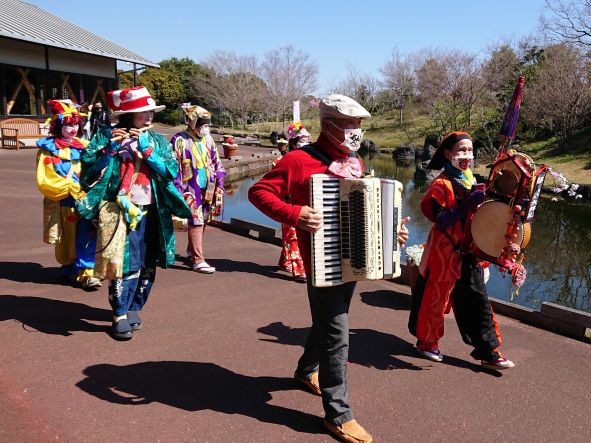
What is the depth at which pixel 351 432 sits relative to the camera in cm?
282

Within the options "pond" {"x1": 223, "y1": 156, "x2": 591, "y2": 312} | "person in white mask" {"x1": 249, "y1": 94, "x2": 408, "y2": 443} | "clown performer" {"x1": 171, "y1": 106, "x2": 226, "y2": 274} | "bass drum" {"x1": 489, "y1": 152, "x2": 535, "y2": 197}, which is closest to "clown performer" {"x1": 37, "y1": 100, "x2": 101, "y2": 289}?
"clown performer" {"x1": 171, "y1": 106, "x2": 226, "y2": 274}

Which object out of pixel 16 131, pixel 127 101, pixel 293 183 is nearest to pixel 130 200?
pixel 127 101

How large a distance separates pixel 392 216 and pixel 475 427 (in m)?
1.40

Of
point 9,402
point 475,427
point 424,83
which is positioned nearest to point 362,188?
point 475,427

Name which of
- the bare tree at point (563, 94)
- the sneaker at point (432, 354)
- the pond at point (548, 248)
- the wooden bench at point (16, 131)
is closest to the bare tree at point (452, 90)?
the bare tree at point (563, 94)

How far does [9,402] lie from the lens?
3.10 metres

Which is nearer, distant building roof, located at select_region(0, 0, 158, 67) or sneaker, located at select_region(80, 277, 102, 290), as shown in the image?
sneaker, located at select_region(80, 277, 102, 290)

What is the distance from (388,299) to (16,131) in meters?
17.1

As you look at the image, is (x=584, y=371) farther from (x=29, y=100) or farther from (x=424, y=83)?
(x=424, y=83)

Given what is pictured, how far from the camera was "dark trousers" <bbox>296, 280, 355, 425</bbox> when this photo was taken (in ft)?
9.25

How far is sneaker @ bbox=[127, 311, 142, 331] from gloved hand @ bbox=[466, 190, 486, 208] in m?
2.74

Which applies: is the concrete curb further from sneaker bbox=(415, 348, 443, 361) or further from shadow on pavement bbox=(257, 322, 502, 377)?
sneaker bbox=(415, 348, 443, 361)

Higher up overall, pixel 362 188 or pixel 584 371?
pixel 362 188

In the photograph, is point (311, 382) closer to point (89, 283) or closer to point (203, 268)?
point (89, 283)
